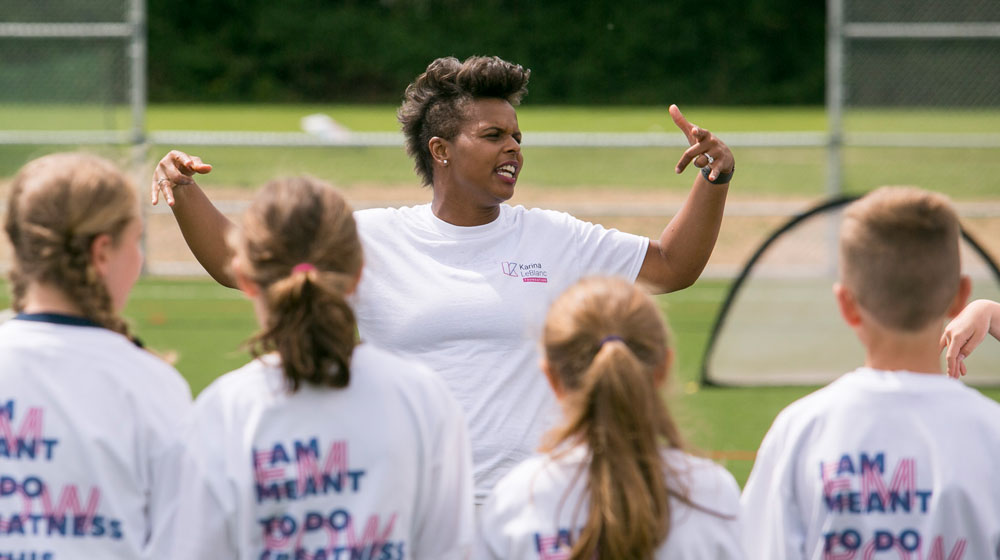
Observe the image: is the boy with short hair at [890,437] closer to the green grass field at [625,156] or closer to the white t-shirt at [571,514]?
the white t-shirt at [571,514]

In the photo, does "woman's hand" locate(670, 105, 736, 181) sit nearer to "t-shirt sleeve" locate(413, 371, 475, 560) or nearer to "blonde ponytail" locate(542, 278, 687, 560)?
"blonde ponytail" locate(542, 278, 687, 560)

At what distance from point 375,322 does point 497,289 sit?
12.4 inches

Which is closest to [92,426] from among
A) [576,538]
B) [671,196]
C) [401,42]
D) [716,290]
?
[576,538]

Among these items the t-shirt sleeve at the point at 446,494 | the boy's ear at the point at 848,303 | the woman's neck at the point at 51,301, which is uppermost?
the boy's ear at the point at 848,303

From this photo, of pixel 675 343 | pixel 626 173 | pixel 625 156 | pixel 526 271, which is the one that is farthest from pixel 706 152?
pixel 625 156

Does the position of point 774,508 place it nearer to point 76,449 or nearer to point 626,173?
point 76,449

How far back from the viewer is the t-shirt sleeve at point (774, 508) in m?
2.17

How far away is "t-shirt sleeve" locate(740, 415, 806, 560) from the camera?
2174 mm

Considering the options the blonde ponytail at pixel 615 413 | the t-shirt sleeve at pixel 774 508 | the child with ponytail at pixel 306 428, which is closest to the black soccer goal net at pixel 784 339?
the t-shirt sleeve at pixel 774 508

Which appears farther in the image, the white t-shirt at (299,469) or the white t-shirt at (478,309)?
the white t-shirt at (478,309)

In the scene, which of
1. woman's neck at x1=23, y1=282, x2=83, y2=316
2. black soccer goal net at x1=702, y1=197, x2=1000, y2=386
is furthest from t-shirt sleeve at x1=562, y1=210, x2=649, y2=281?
black soccer goal net at x1=702, y1=197, x2=1000, y2=386

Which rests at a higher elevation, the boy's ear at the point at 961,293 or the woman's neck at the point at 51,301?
the boy's ear at the point at 961,293

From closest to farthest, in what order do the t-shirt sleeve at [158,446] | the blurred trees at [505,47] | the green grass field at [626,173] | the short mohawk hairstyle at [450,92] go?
the t-shirt sleeve at [158,446], the short mohawk hairstyle at [450,92], the green grass field at [626,173], the blurred trees at [505,47]

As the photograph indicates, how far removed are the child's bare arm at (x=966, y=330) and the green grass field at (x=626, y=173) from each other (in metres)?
0.61
